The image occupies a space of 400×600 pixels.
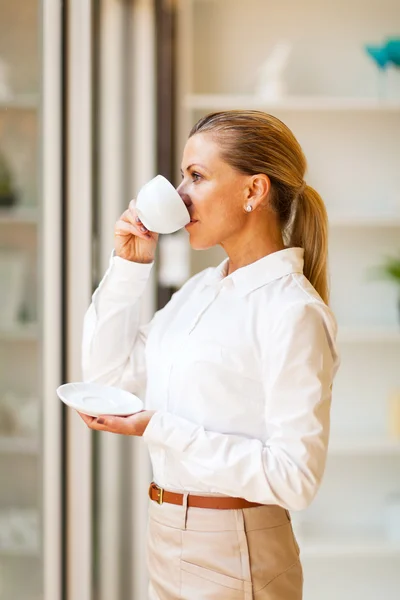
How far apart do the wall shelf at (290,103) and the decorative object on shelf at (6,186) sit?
3.04ft

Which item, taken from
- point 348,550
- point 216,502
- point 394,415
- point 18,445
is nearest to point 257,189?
point 216,502

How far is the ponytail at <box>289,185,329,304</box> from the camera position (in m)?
1.52

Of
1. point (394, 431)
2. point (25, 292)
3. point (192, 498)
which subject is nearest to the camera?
point (192, 498)

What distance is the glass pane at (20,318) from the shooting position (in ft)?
7.64

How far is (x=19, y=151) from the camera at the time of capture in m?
2.38

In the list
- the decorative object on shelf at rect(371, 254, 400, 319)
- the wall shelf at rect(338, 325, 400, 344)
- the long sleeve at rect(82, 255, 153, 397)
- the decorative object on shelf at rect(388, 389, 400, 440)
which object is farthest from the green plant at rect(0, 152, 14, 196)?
the decorative object on shelf at rect(388, 389, 400, 440)

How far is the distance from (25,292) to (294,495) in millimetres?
1394

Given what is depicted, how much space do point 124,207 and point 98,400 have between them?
147 cm

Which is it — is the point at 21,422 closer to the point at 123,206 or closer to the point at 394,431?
the point at 123,206

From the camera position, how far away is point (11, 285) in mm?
2430

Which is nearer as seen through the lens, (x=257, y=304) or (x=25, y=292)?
(x=257, y=304)

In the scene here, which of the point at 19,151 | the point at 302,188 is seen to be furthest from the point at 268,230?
the point at 19,151

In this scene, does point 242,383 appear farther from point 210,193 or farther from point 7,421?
point 7,421

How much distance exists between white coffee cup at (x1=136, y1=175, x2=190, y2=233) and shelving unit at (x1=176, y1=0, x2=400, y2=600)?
1.78 m
